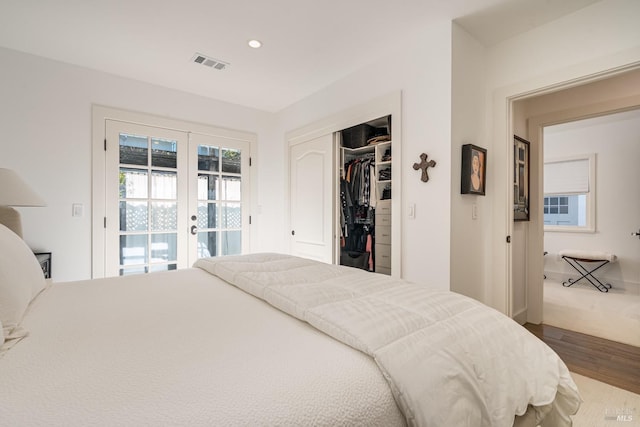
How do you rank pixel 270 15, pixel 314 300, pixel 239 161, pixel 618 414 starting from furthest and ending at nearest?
pixel 239 161 < pixel 270 15 < pixel 618 414 < pixel 314 300

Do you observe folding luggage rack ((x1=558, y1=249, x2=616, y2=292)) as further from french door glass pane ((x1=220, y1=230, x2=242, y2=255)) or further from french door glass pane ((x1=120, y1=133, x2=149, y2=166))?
french door glass pane ((x1=120, y1=133, x2=149, y2=166))

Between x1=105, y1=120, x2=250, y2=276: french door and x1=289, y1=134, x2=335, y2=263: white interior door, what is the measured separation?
66 centimetres

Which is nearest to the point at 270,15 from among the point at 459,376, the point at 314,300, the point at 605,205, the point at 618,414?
the point at 314,300

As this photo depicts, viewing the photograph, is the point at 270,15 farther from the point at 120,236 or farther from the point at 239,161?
the point at 120,236

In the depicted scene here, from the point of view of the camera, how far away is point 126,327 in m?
0.94

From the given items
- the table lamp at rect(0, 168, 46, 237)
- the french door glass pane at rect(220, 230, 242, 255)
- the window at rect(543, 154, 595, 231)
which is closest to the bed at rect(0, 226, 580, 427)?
the table lamp at rect(0, 168, 46, 237)

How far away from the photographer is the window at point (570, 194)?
4605 mm

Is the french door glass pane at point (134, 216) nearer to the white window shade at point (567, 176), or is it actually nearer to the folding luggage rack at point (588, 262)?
the folding luggage rack at point (588, 262)

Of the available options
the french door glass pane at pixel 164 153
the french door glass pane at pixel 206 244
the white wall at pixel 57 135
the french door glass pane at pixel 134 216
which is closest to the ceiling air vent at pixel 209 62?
the white wall at pixel 57 135

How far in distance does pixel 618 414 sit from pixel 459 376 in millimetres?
1609

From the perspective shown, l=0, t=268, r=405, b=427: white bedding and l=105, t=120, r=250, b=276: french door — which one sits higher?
l=105, t=120, r=250, b=276: french door

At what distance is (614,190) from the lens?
4371mm

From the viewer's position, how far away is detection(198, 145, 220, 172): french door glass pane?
11.7ft

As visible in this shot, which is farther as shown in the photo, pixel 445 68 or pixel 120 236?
pixel 120 236
